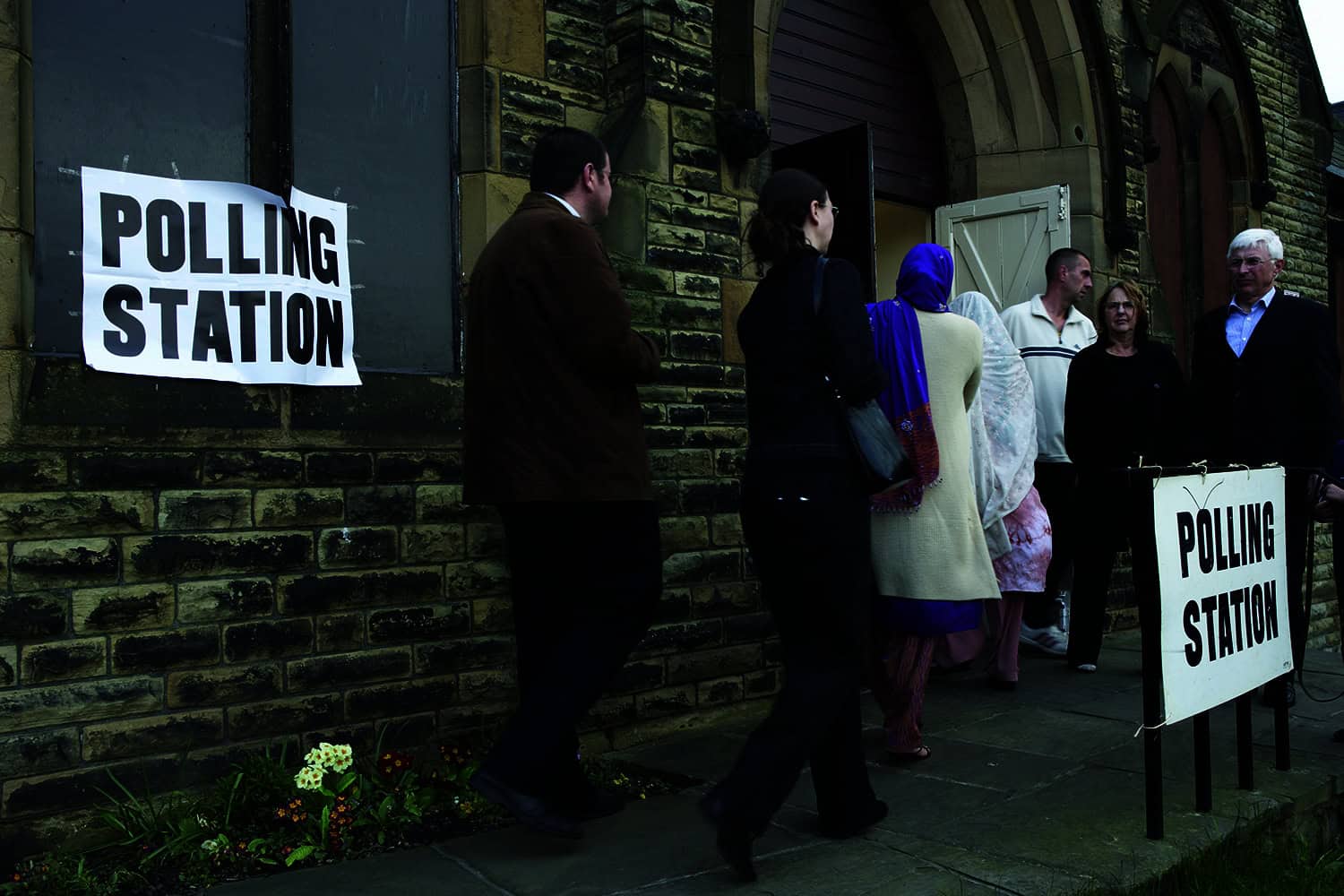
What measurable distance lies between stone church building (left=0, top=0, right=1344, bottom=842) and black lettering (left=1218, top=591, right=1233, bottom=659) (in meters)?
2.04

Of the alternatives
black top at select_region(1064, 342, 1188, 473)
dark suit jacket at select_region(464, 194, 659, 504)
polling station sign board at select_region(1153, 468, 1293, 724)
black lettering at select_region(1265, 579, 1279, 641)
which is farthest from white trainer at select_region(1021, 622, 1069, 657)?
dark suit jacket at select_region(464, 194, 659, 504)

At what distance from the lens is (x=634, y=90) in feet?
15.6

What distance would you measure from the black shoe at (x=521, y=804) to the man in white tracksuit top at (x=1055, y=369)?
Result: 3829 mm

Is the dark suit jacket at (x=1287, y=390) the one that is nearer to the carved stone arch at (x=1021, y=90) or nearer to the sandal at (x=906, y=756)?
the sandal at (x=906, y=756)

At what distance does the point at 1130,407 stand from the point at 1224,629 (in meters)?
2.21

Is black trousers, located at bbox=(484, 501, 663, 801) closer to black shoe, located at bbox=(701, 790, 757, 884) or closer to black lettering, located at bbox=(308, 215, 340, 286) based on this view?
black shoe, located at bbox=(701, 790, 757, 884)

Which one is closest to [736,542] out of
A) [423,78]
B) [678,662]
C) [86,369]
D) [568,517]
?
[678,662]

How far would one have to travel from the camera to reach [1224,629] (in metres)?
3.49

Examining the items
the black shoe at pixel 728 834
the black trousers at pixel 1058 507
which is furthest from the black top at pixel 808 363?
the black trousers at pixel 1058 507

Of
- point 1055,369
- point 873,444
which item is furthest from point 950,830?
point 1055,369

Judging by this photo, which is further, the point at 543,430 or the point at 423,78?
the point at 423,78

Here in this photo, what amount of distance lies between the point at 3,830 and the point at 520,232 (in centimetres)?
A: 215

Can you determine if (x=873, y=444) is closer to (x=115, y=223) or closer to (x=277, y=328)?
(x=277, y=328)

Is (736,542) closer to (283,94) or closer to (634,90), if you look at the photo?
(634,90)
